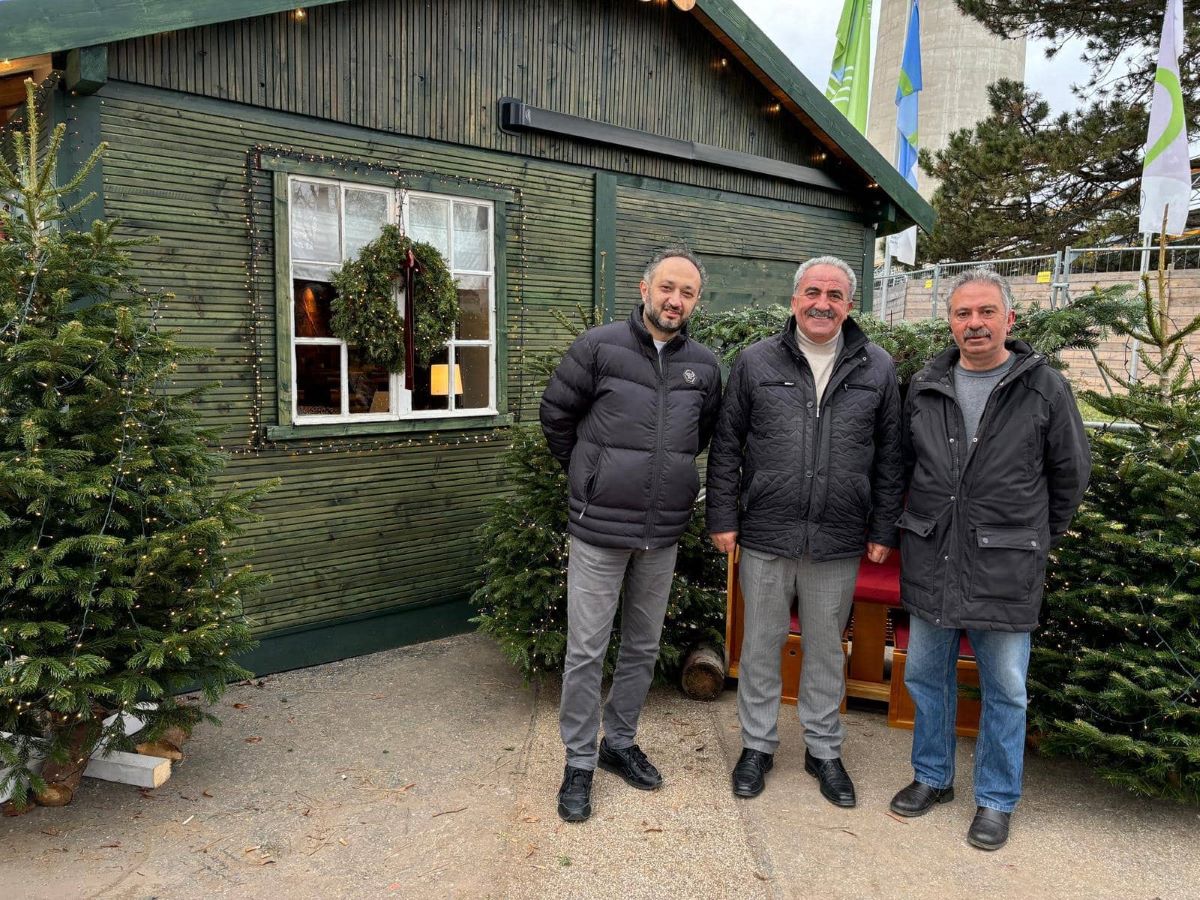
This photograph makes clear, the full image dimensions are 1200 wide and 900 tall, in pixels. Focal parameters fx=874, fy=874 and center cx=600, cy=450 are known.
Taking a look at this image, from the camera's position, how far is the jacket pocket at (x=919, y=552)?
3.37 m

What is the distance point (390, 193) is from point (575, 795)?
3685mm

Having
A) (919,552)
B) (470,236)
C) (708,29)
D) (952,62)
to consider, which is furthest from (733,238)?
(952,62)

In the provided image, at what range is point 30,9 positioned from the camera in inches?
146

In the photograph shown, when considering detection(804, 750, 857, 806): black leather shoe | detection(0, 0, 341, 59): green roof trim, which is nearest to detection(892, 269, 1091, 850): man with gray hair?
detection(804, 750, 857, 806): black leather shoe

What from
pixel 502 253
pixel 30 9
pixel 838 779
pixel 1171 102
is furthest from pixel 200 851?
pixel 1171 102

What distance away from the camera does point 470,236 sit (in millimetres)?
5746

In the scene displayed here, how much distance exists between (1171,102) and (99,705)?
10191 mm

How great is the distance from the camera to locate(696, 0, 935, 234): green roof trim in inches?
253

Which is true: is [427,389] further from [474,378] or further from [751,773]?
[751,773]

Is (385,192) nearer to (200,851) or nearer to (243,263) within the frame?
(243,263)

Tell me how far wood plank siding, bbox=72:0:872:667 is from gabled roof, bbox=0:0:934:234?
0.78 feet

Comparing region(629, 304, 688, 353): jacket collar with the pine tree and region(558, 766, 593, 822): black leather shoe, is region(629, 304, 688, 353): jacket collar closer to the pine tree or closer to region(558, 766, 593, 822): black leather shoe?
region(558, 766, 593, 822): black leather shoe

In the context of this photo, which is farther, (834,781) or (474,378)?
(474,378)

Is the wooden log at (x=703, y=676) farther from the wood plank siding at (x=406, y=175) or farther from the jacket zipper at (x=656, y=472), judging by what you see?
the wood plank siding at (x=406, y=175)
